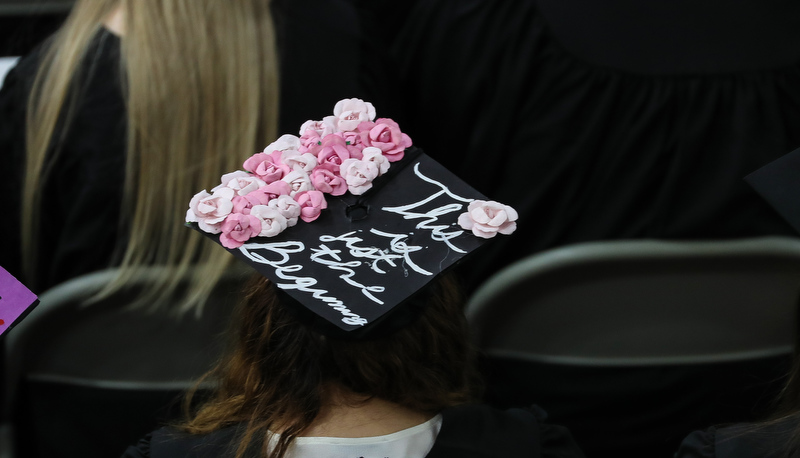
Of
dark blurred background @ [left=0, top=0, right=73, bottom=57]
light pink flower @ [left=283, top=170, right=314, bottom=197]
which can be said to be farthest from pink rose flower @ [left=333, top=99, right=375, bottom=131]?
dark blurred background @ [left=0, top=0, right=73, bottom=57]

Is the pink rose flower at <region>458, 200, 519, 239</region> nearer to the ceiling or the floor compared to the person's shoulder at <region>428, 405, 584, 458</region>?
nearer to the ceiling

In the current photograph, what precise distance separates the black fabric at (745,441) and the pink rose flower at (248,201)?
625 mm

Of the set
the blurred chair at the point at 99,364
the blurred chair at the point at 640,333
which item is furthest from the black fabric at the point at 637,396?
the blurred chair at the point at 99,364

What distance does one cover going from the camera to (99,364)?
1604mm

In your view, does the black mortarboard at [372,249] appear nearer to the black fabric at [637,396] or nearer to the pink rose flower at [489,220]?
the pink rose flower at [489,220]

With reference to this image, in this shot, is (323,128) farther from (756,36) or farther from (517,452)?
(756,36)

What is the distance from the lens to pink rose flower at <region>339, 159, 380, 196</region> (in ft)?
3.84

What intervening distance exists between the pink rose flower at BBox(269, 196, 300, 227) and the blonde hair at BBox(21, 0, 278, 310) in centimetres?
42

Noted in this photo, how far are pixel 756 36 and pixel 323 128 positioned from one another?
2.61ft

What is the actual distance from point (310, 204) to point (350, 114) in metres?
0.15

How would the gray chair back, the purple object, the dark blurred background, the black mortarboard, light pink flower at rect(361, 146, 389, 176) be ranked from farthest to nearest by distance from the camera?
the dark blurred background, the gray chair back, light pink flower at rect(361, 146, 389, 176), the black mortarboard, the purple object

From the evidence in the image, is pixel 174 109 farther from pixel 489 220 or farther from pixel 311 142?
pixel 489 220

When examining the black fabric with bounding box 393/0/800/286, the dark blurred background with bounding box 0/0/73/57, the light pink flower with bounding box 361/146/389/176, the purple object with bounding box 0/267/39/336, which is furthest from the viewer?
the dark blurred background with bounding box 0/0/73/57

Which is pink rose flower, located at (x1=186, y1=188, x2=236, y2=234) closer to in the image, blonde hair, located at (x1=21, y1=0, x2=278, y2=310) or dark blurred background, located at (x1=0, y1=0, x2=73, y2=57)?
blonde hair, located at (x1=21, y1=0, x2=278, y2=310)
